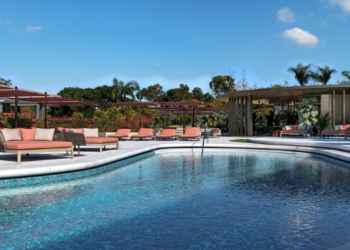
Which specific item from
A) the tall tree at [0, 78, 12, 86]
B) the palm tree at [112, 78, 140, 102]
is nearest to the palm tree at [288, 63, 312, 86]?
the palm tree at [112, 78, 140, 102]

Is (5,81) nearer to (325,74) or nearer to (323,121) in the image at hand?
(325,74)

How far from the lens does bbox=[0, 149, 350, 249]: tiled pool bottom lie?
3855 millimetres

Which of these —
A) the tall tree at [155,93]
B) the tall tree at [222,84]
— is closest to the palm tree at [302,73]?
the tall tree at [222,84]

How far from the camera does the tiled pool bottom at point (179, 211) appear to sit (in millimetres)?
3855

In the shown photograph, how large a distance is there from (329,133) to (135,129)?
1199 centimetres

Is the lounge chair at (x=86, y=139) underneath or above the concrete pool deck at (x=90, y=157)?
above

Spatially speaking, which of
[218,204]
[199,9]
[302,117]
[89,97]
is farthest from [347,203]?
[89,97]

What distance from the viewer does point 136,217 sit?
477 centimetres

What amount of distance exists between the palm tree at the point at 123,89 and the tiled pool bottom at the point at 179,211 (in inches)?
1889

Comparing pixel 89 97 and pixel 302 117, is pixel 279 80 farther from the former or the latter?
pixel 89 97

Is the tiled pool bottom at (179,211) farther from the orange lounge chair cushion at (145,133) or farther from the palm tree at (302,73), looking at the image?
the palm tree at (302,73)

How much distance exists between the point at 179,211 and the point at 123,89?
52.6m

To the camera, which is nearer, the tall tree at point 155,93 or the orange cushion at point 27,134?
the orange cushion at point 27,134

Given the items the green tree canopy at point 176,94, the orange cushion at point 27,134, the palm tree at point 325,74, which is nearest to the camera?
the orange cushion at point 27,134
